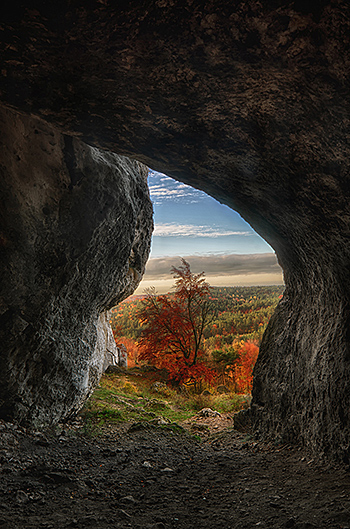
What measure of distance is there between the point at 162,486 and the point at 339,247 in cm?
380

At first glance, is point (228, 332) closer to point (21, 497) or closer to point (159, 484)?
point (159, 484)

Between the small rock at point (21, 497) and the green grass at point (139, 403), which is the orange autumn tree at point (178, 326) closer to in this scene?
the green grass at point (139, 403)

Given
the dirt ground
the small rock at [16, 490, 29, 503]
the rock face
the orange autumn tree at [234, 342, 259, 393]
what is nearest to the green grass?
the rock face

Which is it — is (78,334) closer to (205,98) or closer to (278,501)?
(278,501)

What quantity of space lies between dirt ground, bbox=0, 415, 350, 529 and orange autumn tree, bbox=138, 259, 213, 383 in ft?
24.3

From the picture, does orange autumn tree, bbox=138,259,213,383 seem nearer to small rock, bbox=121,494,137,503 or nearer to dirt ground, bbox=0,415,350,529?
dirt ground, bbox=0,415,350,529

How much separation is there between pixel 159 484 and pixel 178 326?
990cm

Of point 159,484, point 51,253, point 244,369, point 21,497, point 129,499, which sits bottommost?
point 244,369

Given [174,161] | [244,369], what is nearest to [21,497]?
[174,161]

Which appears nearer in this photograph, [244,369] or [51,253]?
[51,253]

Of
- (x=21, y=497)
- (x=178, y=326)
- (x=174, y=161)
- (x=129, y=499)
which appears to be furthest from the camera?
(x=178, y=326)

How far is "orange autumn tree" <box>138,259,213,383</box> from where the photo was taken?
44.5 feet

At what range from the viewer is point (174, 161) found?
450 centimetres

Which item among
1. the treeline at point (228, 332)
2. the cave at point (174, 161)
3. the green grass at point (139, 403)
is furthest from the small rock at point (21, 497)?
the treeline at point (228, 332)
